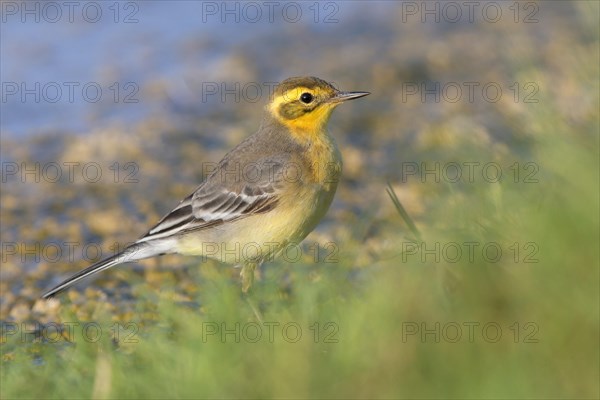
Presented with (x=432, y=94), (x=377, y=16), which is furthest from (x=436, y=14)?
(x=432, y=94)

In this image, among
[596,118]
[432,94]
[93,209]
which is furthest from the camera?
[432,94]

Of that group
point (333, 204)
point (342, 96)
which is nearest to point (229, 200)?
point (342, 96)

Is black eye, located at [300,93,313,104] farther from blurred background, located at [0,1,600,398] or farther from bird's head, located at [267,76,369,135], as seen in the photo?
blurred background, located at [0,1,600,398]

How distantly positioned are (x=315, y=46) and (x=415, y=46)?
50.6 inches

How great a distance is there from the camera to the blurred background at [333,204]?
4820mm

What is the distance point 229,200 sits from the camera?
7.73 meters

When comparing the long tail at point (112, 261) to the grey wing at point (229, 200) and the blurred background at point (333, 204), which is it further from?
the blurred background at point (333, 204)

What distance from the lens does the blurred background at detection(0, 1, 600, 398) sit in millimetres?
4820

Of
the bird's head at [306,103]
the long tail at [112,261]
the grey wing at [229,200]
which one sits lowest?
the long tail at [112,261]

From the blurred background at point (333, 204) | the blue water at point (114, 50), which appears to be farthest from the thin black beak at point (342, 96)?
the blue water at point (114, 50)

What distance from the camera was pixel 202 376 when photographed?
4.80 m

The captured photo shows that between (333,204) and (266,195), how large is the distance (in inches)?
94.5

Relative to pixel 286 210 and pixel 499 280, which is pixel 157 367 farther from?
pixel 286 210

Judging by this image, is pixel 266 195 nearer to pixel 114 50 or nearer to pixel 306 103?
pixel 306 103
